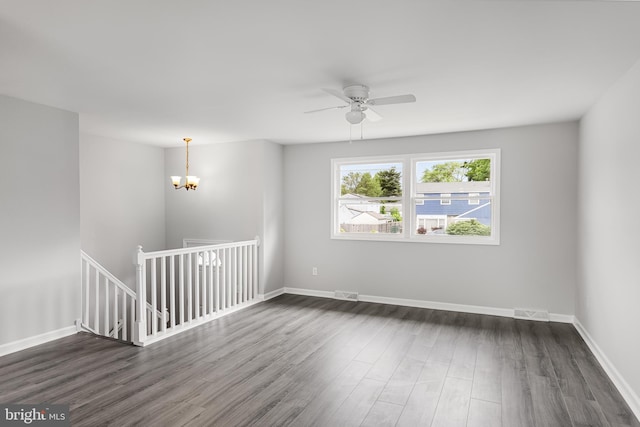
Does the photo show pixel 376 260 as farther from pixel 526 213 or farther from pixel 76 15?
pixel 76 15

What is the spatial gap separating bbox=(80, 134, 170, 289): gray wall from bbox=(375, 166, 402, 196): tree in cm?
377

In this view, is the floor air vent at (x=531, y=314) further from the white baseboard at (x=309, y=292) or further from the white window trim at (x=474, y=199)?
the white baseboard at (x=309, y=292)

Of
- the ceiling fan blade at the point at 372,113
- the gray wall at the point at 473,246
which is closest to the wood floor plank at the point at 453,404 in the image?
the gray wall at the point at 473,246

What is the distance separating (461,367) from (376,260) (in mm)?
2456

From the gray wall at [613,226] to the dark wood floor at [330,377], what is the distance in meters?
0.35

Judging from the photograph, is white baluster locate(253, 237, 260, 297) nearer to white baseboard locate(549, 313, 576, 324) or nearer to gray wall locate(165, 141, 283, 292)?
gray wall locate(165, 141, 283, 292)

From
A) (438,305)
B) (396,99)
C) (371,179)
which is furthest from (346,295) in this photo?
(396,99)

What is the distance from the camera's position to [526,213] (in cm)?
476

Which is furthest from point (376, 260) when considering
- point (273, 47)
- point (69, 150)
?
point (69, 150)

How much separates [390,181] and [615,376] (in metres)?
3.45

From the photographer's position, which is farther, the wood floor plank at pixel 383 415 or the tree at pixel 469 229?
the tree at pixel 469 229

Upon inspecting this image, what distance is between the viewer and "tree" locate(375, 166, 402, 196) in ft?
18.3

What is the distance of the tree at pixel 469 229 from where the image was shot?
16.6 feet

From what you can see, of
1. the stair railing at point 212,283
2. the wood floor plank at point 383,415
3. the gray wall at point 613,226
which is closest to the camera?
the wood floor plank at point 383,415
